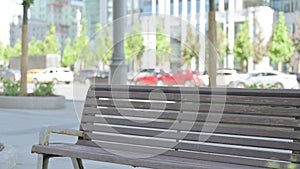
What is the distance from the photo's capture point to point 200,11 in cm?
4719

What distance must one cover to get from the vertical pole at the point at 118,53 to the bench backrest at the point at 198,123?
616 centimetres

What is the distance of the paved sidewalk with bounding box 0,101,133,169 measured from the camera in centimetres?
506

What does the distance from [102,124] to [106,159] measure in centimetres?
64

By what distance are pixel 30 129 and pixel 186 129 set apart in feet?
17.1

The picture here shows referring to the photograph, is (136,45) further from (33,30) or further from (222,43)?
(33,30)

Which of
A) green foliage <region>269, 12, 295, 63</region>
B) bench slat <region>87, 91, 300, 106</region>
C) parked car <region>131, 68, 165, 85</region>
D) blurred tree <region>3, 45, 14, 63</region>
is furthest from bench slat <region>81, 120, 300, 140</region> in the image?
blurred tree <region>3, 45, 14, 63</region>

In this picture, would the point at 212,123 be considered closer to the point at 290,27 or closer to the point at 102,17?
the point at 290,27

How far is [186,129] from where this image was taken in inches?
142

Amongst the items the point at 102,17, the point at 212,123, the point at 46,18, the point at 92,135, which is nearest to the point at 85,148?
the point at 92,135

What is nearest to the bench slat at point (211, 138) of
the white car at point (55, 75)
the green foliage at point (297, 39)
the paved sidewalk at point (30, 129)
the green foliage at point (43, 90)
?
the paved sidewalk at point (30, 129)

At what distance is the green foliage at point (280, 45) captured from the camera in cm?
4034

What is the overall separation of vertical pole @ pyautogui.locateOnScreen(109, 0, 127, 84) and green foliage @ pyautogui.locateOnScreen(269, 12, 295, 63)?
106 ft

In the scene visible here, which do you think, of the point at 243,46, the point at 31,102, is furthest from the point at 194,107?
the point at 243,46

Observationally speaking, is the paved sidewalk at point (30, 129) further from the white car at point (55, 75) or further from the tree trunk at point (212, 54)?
the white car at point (55, 75)
